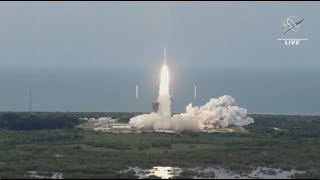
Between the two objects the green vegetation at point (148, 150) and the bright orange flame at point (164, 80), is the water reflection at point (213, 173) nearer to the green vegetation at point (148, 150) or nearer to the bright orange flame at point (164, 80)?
the green vegetation at point (148, 150)

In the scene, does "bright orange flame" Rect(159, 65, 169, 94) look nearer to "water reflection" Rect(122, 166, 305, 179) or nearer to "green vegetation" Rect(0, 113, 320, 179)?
"green vegetation" Rect(0, 113, 320, 179)

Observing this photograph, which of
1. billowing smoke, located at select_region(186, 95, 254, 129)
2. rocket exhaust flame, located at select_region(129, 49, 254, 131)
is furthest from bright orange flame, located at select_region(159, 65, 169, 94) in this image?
billowing smoke, located at select_region(186, 95, 254, 129)

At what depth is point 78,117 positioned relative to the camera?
293 feet

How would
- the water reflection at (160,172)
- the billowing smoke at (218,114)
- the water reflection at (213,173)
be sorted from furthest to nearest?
the billowing smoke at (218,114), the water reflection at (160,172), the water reflection at (213,173)

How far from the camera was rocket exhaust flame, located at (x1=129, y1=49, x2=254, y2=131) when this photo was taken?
2936 inches

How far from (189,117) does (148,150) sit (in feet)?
44.5

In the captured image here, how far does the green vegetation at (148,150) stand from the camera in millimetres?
52969

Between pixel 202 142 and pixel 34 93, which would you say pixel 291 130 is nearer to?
pixel 202 142

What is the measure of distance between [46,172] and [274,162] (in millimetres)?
16408

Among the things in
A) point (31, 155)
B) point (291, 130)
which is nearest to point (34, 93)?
point (291, 130)

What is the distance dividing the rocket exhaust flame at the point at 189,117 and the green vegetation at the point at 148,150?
2.31m

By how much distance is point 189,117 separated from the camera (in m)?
74.9

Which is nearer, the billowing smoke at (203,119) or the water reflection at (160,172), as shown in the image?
the water reflection at (160,172)

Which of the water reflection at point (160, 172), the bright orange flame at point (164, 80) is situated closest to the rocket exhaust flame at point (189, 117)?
the bright orange flame at point (164, 80)
